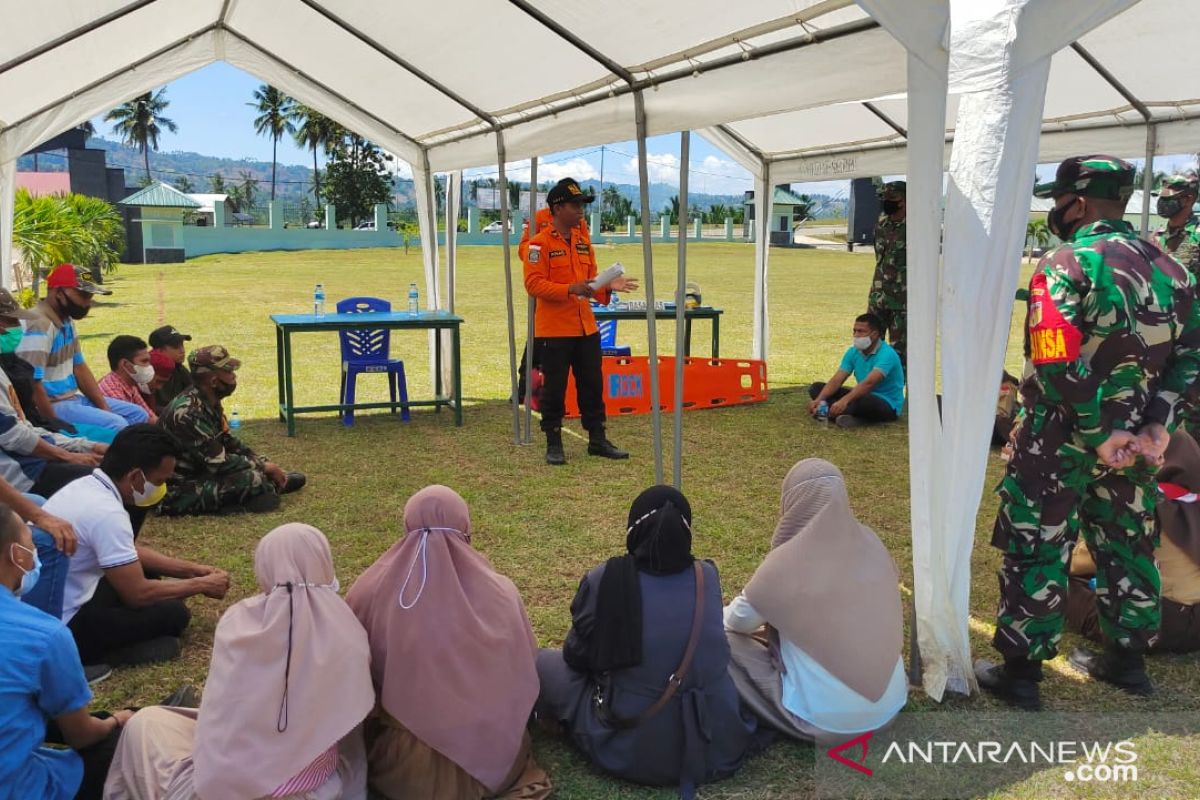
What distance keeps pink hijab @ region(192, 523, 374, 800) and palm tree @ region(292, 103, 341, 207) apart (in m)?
54.3

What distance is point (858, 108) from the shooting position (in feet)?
24.4

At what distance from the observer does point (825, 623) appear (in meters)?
2.70

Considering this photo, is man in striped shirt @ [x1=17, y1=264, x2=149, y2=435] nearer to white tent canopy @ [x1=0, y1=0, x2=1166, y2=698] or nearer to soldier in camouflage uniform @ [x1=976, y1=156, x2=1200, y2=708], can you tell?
white tent canopy @ [x1=0, y1=0, x2=1166, y2=698]

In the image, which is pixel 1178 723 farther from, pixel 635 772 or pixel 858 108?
pixel 858 108

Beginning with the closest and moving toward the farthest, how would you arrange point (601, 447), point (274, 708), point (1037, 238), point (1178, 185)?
point (274, 708) → point (1178, 185) → point (601, 447) → point (1037, 238)

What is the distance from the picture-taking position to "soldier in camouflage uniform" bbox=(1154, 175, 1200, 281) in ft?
18.5

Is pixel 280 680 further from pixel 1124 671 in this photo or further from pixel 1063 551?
pixel 1124 671

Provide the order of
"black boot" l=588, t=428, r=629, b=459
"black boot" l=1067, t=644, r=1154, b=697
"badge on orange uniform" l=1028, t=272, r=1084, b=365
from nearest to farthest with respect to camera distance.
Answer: "badge on orange uniform" l=1028, t=272, r=1084, b=365 < "black boot" l=1067, t=644, r=1154, b=697 < "black boot" l=588, t=428, r=629, b=459

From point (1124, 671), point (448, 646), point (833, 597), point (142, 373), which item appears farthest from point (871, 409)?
point (448, 646)

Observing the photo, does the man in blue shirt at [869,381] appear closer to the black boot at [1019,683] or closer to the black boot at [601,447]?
the black boot at [601,447]

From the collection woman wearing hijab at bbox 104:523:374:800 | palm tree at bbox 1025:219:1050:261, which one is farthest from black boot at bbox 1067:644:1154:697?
palm tree at bbox 1025:219:1050:261

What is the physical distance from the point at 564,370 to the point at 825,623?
3.84 metres

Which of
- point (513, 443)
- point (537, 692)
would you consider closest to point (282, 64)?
point (513, 443)

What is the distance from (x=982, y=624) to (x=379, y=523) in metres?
3.13
